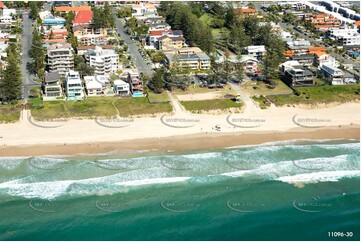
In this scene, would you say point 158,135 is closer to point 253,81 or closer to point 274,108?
point 274,108

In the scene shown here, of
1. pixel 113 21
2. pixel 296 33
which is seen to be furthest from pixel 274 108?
pixel 113 21

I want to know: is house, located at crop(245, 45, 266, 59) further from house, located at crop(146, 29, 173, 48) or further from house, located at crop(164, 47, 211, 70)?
house, located at crop(146, 29, 173, 48)

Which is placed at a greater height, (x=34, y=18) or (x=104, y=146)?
(x=34, y=18)

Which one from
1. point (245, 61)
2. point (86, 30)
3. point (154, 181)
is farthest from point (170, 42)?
point (154, 181)

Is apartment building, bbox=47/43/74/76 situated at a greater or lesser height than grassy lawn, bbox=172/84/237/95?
greater

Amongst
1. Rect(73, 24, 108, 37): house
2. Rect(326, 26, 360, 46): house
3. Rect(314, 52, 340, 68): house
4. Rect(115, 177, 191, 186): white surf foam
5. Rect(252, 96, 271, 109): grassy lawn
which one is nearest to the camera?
Rect(115, 177, 191, 186): white surf foam

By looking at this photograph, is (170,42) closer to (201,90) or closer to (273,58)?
(201,90)

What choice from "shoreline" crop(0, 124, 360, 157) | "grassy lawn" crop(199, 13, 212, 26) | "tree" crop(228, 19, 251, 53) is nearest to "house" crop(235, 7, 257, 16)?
"grassy lawn" crop(199, 13, 212, 26)

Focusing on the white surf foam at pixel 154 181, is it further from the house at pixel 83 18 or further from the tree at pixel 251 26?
the house at pixel 83 18
